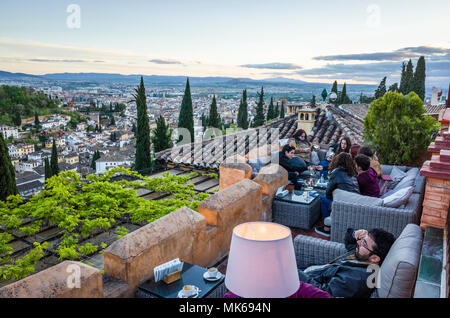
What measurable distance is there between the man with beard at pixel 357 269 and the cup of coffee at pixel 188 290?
852 millimetres

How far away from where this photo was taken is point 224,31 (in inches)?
452

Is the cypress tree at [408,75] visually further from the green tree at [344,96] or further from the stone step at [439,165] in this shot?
the stone step at [439,165]

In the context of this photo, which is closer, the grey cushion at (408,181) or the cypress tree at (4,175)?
the grey cushion at (408,181)

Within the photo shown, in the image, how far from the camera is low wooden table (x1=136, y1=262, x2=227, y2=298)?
2.43 meters

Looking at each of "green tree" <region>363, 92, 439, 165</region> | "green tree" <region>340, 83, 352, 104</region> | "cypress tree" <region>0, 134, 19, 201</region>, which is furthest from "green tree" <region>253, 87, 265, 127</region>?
"green tree" <region>363, 92, 439, 165</region>

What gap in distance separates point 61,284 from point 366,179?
4.03m

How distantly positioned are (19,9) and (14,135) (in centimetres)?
7084

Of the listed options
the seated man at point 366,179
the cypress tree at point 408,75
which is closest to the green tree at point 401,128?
the seated man at point 366,179

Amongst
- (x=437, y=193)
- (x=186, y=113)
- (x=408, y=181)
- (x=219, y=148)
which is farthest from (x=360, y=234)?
(x=186, y=113)

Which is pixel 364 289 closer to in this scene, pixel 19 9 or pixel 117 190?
pixel 117 190

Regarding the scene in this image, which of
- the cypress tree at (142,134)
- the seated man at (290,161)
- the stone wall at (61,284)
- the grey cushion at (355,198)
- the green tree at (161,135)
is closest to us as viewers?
the stone wall at (61,284)

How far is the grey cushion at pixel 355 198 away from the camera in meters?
3.73

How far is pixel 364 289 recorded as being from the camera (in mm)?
2357

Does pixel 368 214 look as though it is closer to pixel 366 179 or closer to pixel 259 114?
pixel 366 179
